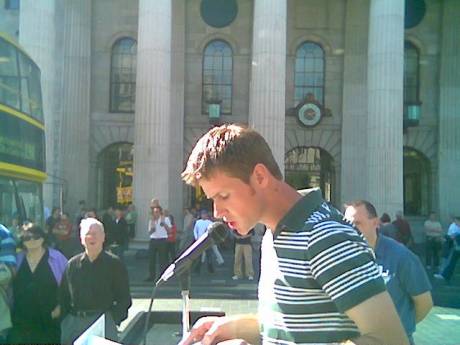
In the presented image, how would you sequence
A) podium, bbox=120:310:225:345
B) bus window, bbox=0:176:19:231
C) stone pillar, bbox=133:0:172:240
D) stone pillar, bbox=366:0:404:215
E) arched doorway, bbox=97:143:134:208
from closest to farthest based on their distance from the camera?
podium, bbox=120:310:225:345 < bus window, bbox=0:176:19:231 < stone pillar, bbox=133:0:172:240 < stone pillar, bbox=366:0:404:215 < arched doorway, bbox=97:143:134:208

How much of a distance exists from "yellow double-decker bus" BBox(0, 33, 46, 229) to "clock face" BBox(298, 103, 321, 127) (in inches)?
585

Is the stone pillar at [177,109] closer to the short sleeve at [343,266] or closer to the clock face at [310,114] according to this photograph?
the clock face at [310,114]

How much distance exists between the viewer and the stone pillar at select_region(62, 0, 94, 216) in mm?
23734

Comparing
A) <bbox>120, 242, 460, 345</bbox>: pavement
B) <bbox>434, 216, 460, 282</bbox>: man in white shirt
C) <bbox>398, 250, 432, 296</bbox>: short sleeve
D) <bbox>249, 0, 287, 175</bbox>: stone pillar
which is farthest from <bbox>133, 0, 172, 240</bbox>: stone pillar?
<bbox>398, 250, 432, 296</bbox>: short sleeve

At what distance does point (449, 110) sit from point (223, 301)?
1692cm

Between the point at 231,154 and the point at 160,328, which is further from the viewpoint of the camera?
the point at 160,328

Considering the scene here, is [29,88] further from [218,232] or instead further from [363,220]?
[218,232]

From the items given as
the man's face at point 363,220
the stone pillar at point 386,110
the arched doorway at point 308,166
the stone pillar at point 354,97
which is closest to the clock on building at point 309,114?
the stone pillar at point 354,97

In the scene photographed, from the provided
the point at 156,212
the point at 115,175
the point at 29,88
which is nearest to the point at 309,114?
the point at 115,175

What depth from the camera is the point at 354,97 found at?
25078mm

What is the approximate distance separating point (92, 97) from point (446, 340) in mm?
19417

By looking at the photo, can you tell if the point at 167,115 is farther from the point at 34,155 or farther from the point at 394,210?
the point at 34,155

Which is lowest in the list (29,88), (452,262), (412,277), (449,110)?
(452,262)

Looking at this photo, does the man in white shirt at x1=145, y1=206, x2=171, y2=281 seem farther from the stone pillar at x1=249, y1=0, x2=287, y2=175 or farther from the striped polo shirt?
the striped polo shirt
